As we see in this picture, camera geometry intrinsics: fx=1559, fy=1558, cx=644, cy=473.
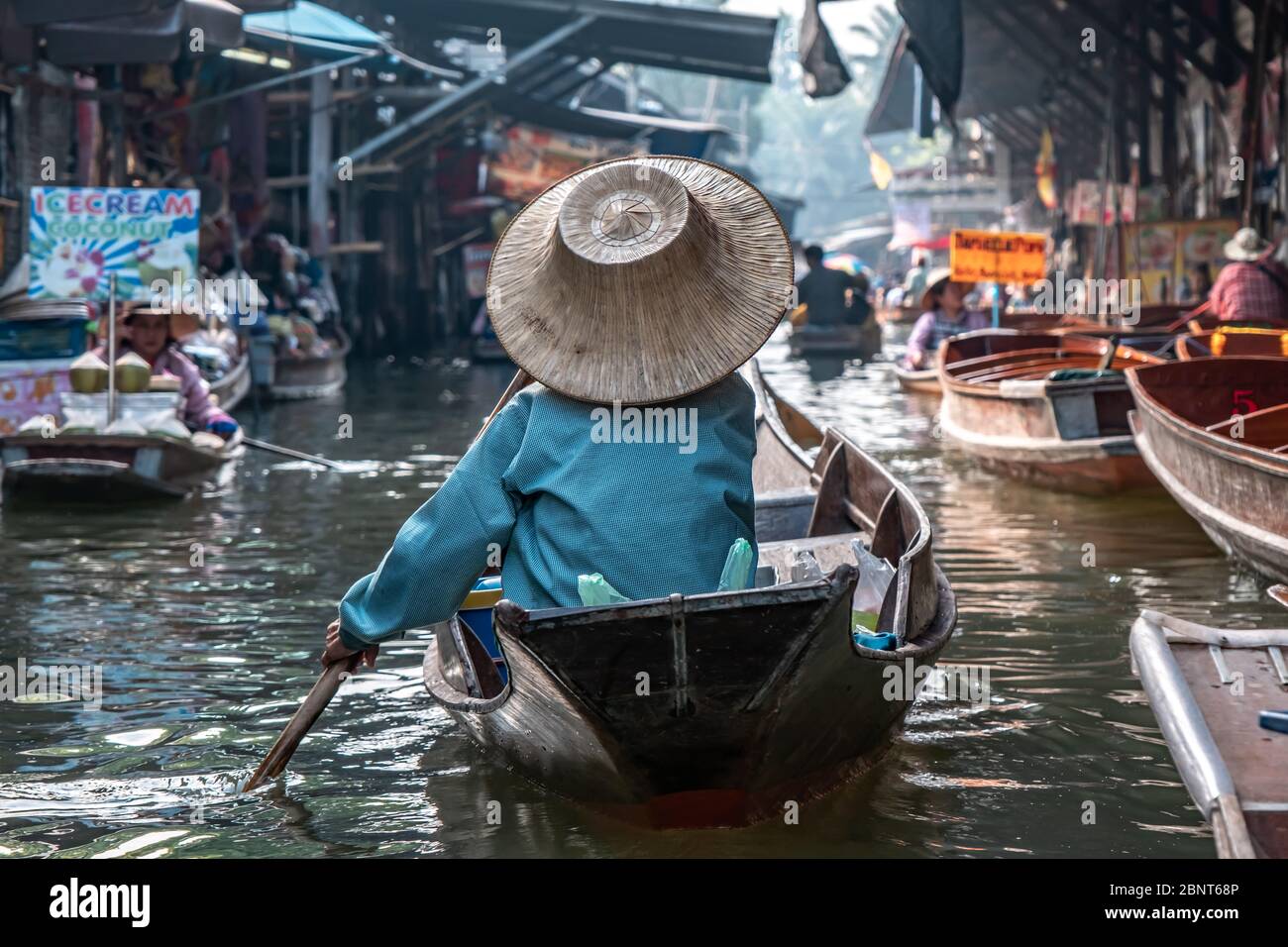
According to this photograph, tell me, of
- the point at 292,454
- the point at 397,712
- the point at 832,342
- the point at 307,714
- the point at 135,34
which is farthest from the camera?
the point at 832,342

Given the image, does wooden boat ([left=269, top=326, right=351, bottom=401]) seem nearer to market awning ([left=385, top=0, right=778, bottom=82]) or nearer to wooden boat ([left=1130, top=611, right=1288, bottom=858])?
market awning ([left=385, top=0, right=778, bottom=82])

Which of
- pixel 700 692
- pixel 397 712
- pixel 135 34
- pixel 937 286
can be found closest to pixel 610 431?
pixel 700 692

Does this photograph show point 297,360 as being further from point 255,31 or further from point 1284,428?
point 1284,428

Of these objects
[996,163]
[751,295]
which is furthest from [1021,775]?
[996,163]

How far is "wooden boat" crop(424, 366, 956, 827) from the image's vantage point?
3.28 metres

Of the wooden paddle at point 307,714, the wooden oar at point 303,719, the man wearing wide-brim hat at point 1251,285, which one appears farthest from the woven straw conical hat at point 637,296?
the man wearing wide-brim hat at point 1251,285

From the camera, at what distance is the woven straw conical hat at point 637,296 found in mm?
3615

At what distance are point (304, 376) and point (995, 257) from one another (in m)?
7.17

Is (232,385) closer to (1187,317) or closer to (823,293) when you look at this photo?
(1187,317)

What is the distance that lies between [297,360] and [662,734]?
13319 millimetres

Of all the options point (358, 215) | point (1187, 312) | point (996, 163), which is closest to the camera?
point (1187, 312)

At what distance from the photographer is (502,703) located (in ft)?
12.8

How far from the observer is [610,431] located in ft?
12.0

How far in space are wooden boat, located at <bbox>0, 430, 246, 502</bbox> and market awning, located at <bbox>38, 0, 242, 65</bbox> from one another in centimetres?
355
